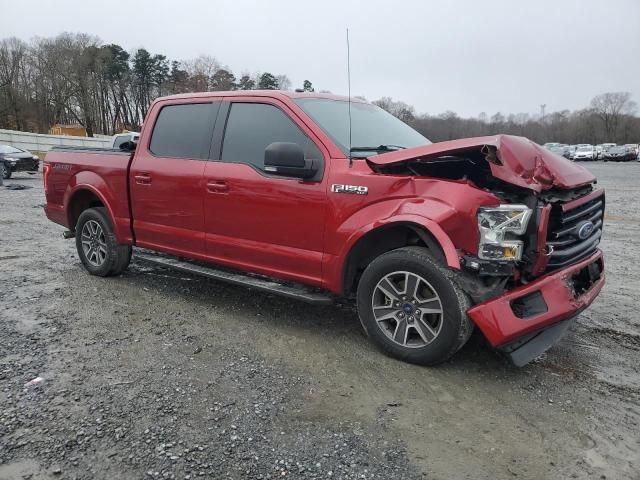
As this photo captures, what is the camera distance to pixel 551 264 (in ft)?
11.7

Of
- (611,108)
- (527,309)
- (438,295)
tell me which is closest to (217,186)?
(438,295)

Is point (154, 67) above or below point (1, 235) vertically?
above

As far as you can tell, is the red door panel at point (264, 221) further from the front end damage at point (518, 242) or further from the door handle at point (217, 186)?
the front end damage at point (518, 242)

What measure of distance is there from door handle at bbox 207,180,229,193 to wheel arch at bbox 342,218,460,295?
4.39ft

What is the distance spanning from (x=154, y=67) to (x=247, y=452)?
75655 millimetres

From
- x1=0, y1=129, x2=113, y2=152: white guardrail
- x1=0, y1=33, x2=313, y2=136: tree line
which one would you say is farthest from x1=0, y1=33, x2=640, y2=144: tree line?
x1=0, y1=129, x2=113, y2=152: white guardrail

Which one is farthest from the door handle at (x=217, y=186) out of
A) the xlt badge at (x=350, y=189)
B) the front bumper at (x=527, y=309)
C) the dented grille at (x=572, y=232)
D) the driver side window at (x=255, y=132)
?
the dented grille at (x=572, y=232)

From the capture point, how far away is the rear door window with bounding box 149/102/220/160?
497 centimetres

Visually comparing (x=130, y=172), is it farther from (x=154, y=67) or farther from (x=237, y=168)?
(x=154, y=67)

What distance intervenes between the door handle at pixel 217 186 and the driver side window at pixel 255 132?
22 cm

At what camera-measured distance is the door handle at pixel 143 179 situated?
5.27 metres

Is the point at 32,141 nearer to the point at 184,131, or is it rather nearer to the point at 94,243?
the point at 94,243

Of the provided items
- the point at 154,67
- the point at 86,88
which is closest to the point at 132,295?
the point at 86,88

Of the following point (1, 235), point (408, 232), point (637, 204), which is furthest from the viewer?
point (637, 204)
